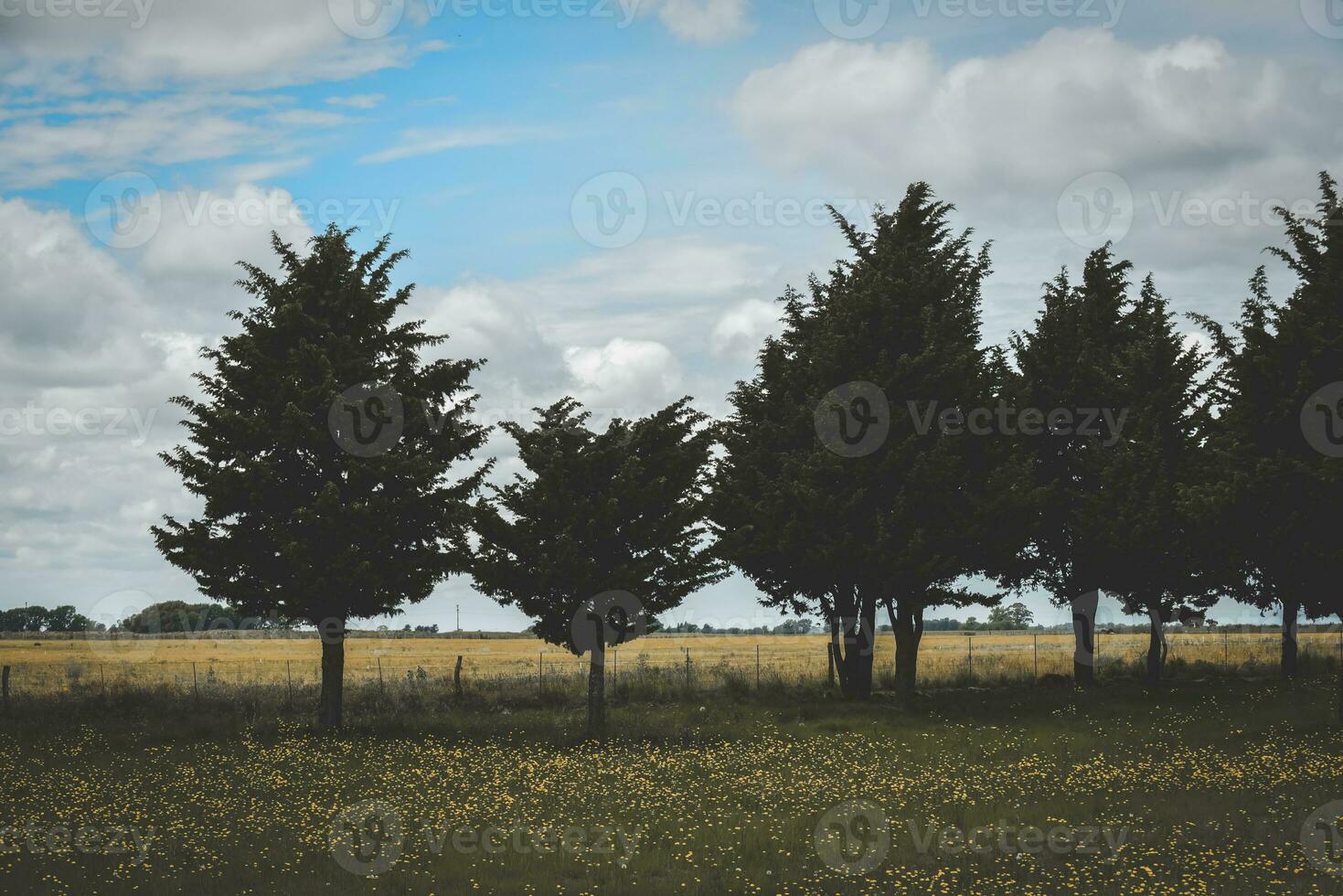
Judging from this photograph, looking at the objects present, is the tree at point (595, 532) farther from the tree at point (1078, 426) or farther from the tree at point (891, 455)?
the tree at point (1078, 426)

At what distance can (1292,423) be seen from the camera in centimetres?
2891

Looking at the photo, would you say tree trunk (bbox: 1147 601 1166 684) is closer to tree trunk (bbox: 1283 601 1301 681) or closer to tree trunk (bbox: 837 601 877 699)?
tree trunk (bbox: 1283 601 1301 681)

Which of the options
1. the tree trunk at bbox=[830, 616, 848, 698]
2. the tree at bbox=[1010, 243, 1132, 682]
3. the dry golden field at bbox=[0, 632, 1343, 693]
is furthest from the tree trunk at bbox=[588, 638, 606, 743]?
the tree at bbox=[1010, 243, 1132, 682]

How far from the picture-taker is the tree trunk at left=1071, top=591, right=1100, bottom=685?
42438mm

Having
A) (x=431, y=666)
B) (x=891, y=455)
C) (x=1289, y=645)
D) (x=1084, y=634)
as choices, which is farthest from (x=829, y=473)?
(x=431, y=666)

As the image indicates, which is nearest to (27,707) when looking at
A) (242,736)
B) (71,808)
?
→ (242,736)

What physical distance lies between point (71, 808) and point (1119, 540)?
32.9m

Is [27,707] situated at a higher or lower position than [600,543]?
lower

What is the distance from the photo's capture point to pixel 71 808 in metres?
21.2

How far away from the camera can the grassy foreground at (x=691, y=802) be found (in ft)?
53.2

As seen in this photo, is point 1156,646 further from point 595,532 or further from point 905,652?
point 595,532

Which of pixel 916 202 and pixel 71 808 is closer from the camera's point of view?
pixel 71 808

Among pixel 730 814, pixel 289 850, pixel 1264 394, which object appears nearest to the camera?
pixel 289 850

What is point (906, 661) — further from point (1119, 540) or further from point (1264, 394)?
point (1264, 394)
